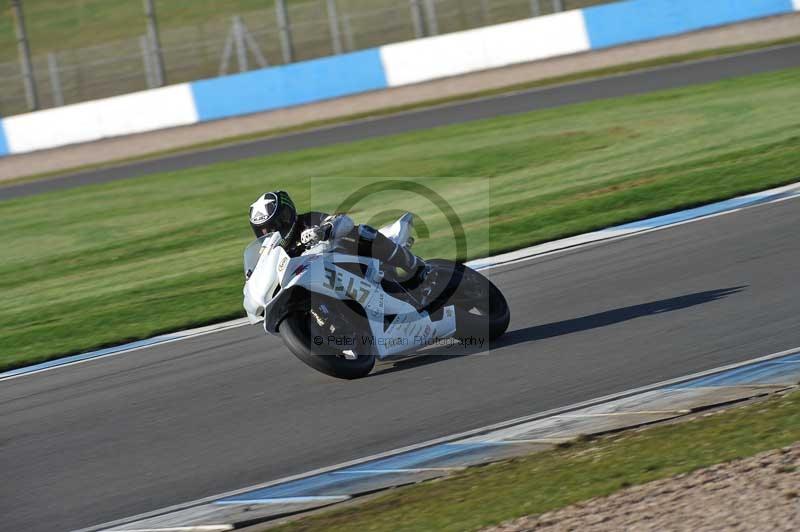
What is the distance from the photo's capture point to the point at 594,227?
36.7 feet

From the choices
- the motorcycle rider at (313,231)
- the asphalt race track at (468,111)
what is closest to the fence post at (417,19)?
the asphalt race track at (468,111)

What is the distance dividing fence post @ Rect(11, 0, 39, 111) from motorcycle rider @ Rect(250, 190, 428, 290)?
21684 mm

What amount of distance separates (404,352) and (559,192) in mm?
6027

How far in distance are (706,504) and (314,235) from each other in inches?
130

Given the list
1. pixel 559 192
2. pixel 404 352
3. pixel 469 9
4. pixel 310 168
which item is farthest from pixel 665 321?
pixel 469 9

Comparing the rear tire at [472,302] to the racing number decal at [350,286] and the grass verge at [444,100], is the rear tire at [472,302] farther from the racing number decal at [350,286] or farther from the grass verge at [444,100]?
the grass verge at [444,100]

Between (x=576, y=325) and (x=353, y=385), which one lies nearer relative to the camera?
(x=353, y=385)

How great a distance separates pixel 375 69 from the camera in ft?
83.4

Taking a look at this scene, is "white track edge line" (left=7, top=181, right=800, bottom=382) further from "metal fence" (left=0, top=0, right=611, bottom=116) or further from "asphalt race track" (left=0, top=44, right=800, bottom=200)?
"metal fence" (left=0, top=0, right=611, bottom=116)

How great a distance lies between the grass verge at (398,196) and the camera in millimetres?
11453

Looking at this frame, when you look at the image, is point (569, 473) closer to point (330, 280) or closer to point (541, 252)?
point (330, 280)

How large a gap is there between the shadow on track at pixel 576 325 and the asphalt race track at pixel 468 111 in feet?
39.5

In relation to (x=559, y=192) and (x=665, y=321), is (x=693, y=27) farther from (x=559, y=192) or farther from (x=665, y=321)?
(x=665, y=321)

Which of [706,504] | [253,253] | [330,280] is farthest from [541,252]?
[706,504]
